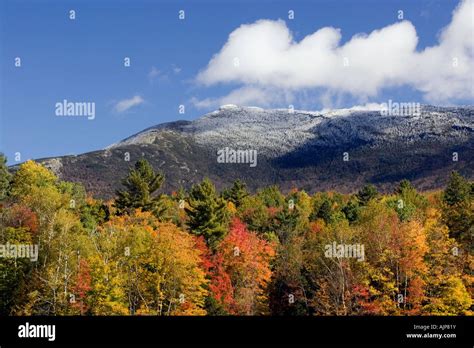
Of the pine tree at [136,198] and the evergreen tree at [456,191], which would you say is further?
the evergreen tree at [456,191]

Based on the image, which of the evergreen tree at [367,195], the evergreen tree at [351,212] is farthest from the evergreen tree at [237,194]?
the evergreen tree at [367,195]

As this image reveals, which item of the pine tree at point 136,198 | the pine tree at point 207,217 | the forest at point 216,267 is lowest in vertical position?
the forest at point 216,267

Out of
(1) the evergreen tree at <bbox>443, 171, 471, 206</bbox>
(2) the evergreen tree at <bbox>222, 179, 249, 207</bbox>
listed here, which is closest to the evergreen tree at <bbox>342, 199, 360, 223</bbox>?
(1) the evergreen tree at <bbox>443, 171, 471, 206</bbox>

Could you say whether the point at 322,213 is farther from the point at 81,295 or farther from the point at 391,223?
the point at 81,295

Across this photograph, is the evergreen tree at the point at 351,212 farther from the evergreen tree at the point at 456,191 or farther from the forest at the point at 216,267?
the forest at the point at 216,267

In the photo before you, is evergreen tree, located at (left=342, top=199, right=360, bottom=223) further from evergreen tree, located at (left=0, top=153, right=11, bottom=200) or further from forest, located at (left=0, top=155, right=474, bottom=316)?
evergreen tree, located at (left=0, top=153, right=11, bottom=200)

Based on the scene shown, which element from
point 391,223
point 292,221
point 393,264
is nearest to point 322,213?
point 292,221
